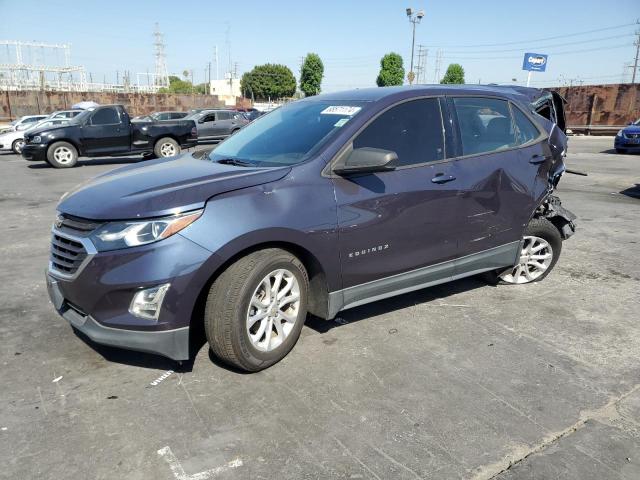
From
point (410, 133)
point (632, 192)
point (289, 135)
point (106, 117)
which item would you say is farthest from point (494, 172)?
point (106, 117)

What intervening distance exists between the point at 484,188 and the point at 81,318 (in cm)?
307

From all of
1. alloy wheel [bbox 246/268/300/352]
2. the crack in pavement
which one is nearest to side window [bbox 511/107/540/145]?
the crack in pavement

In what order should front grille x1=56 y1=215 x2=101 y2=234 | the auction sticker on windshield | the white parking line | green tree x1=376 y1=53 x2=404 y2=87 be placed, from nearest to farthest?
1. the white parking line
2. front grille x1=56 y1=215 x2=101 y2=234
3. the auction sticker on windshield
4. green tree x1=376 y1=53 x2=404 y2=87

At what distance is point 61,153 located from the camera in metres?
14.4

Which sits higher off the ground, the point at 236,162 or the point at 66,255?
the point at 236,162

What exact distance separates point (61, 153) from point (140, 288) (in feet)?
45.1

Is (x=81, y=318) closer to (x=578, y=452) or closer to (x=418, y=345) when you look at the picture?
(x=418, y=345)

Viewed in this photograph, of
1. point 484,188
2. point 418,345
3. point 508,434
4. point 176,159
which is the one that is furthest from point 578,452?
point 176,159

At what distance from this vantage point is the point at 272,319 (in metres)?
3.16

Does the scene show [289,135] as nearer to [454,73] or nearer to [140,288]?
[140,288]

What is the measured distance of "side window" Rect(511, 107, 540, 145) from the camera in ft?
14.5

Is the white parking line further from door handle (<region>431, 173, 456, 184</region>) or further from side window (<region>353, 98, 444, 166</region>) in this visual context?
door handle (<region>431, 173, 456, 184</region>)

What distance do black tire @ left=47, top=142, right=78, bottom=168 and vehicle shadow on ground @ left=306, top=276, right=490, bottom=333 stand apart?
13139 millimetres

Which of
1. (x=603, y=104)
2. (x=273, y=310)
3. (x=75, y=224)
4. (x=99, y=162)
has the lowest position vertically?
(x=99, y=162)
